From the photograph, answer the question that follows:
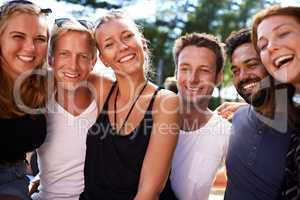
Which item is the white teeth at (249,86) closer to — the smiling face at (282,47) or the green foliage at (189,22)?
the smiling face at (282,47)

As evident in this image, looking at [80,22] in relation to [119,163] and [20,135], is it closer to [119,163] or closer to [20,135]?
[20,135]

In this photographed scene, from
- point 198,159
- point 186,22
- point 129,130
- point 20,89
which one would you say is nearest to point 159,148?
point 129,130

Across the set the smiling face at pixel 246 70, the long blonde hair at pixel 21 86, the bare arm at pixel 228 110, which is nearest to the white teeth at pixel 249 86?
the smiling face at pixel 246 70

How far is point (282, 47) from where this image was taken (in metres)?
2.52

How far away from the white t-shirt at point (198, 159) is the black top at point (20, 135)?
93 cm

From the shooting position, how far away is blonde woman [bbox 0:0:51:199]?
2678 millimetres

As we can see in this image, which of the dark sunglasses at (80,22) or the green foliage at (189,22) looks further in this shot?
the green foliage at (189,22)

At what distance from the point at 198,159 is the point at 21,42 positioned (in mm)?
1411

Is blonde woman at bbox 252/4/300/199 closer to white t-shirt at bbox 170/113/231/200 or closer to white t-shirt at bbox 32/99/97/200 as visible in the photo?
white t-shirt at bbox 170/113/231/200

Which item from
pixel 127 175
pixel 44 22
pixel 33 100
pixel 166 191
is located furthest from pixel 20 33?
pixel 166 191

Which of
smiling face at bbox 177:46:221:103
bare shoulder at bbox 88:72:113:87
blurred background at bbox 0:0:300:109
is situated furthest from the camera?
blurred background at bbox 0:0:300:109

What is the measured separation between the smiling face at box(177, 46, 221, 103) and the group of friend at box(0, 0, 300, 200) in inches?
0.4

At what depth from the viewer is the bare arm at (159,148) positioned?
7.98 ft

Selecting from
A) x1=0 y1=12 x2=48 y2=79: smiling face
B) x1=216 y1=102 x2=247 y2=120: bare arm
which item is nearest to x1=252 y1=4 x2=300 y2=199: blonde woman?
x1=216 y1=102 x2=247 y2=120: bare arm
